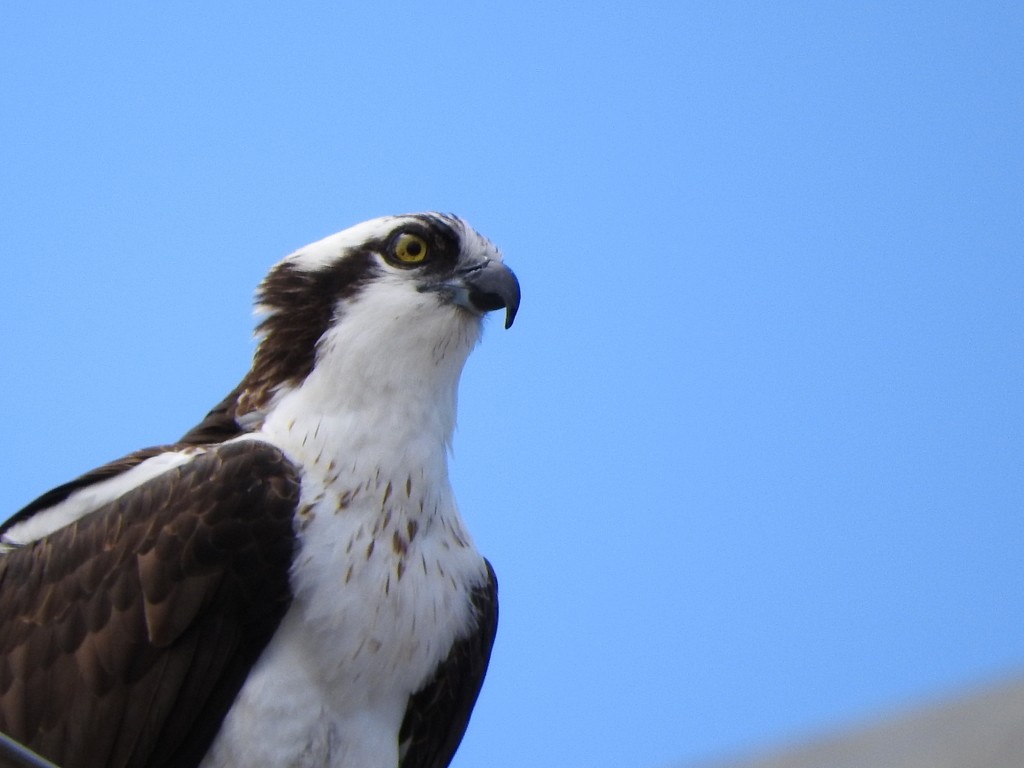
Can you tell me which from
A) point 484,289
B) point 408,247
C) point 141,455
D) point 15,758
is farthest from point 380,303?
point 15,758

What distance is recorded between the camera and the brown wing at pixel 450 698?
4801mm

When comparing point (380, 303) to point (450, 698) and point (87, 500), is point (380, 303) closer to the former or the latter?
point (87, 500)

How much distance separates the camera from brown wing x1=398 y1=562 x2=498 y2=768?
480 centimetres

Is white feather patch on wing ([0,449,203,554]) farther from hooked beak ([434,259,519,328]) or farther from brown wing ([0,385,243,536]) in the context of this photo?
hooked beak ([434,259,519,328])

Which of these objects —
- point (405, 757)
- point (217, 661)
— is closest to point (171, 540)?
point (217, 661)

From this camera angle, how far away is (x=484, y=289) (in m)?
5.05

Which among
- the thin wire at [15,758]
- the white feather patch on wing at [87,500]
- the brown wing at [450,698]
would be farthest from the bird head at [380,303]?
the thin wire at [15,758]

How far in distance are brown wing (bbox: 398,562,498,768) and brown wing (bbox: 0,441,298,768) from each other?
2.21ft

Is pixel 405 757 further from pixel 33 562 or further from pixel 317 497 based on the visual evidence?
pixel 33 562

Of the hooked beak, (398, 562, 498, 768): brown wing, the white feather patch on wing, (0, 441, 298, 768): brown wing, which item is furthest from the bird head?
(398, 562, 498, 768): brown wing

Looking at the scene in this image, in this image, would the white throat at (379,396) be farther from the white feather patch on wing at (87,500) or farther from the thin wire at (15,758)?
the thin wire at (15,758)

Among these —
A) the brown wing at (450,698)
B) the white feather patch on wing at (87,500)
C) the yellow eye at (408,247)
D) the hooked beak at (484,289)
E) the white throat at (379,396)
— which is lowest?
the brown wing at (450,698)

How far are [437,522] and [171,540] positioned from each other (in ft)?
2.85

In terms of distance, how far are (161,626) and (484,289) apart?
5.22 ft
